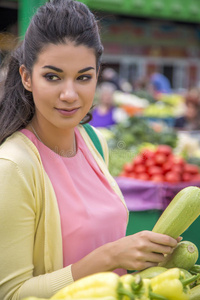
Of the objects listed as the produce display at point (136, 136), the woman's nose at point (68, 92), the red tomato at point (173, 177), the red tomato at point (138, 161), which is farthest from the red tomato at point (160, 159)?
the woman's nose at point (68, 92)

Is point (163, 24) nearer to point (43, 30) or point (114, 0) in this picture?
point (114, 0)

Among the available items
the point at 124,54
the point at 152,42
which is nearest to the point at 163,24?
the point at 152,42

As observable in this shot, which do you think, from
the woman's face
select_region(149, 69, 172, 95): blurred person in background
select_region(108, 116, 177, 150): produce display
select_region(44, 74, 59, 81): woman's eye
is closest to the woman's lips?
the woman's face

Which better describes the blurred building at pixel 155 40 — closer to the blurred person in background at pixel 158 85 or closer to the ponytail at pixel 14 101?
the blurred person in background at pixel 158 85

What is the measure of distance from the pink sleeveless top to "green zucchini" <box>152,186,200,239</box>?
0.18 m

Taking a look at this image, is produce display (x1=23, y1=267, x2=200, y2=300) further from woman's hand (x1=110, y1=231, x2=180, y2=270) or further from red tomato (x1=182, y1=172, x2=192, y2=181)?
red tomato (x1=182, y1=172, x2=192, y2=181)

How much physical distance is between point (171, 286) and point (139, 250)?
22 cm

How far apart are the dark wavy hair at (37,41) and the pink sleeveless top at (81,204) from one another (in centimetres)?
9

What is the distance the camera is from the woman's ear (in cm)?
162

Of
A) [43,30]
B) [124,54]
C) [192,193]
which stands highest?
[124,54]

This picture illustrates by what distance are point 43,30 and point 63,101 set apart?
24 centimetres

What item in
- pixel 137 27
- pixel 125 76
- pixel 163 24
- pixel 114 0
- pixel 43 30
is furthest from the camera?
pixel 125 76

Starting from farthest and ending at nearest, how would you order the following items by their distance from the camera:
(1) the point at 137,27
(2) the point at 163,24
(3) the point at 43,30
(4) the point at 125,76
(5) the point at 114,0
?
(4) the point at 125,76
(2) the point at 163,24
(1) the point at 137,27
(5) the point at 114,0
(3) the point at 43,30

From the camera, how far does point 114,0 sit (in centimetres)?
753
